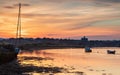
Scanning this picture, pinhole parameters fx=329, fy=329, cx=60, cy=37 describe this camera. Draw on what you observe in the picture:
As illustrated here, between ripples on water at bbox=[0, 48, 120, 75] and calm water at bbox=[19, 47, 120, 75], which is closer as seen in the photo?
ripples on water at bbox=[0, 48, 120, 75]

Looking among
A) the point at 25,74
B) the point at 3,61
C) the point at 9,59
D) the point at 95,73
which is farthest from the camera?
Result: the point at 9,59

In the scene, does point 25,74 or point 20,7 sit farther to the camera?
point 20,7

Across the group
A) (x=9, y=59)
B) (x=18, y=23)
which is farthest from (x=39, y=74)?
(x=18, y=23)

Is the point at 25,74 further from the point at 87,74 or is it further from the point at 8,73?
the point at 87,74

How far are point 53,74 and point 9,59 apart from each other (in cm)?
2010

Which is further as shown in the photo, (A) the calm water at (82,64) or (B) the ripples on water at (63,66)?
(A) the calm water at (82,64)

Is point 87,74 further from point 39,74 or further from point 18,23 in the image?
point 18,23

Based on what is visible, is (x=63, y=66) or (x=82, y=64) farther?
(x=82, y=64)

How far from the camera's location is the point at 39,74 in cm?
5025

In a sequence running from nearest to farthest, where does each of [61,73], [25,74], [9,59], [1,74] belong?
1. [1,74]
2. [25,74]
3. [61,73]
4. [9,59]

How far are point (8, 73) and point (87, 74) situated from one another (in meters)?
13.6

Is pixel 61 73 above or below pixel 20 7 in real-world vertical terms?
below

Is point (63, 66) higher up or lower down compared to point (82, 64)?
higher up

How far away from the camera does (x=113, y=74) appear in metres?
56.0
